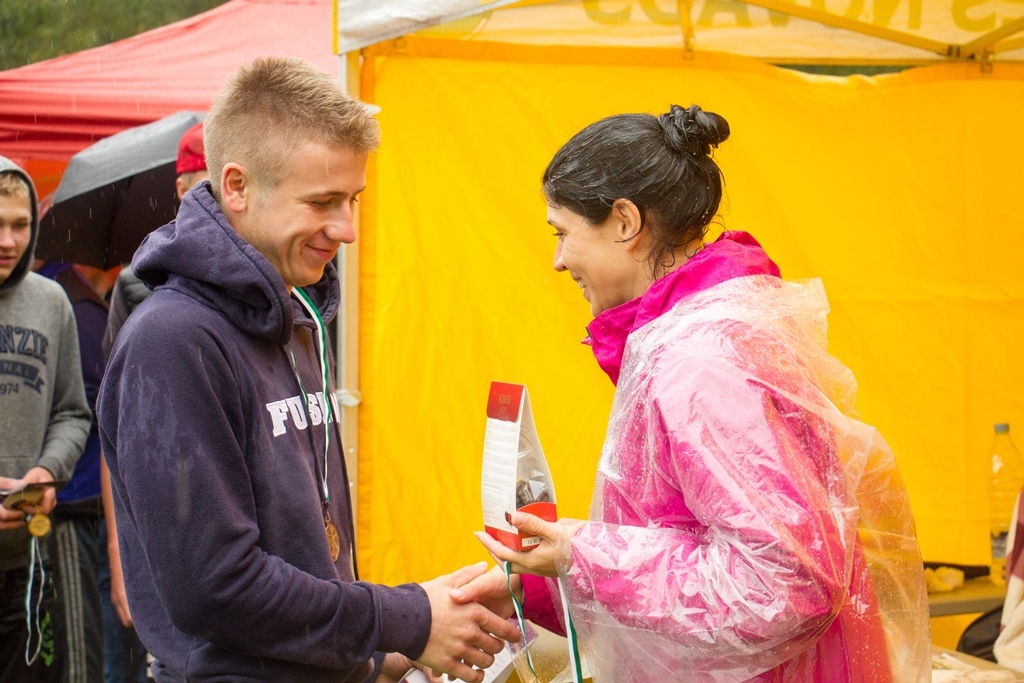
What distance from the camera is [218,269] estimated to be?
166 cm

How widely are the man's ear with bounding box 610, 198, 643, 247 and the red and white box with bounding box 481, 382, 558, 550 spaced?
0.33 meters

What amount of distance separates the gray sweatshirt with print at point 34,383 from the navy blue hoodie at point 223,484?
190 cm

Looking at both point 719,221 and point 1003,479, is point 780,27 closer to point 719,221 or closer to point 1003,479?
point 719,221

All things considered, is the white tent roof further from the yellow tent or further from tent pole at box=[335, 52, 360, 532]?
tent pole at box=[335, 52, 360, 532]

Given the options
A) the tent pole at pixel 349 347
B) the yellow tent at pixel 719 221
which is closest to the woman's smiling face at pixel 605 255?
the yellow tent at pixel 719 221

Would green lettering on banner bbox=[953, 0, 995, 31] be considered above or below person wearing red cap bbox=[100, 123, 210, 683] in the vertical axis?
above

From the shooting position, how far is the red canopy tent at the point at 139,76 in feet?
17.5

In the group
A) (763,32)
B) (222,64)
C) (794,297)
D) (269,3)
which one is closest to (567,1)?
(763,32)

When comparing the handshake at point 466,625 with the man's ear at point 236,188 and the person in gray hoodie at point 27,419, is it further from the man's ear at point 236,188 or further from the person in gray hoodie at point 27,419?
the person in gray hoodie at point 27,419

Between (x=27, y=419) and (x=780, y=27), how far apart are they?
3.18 m

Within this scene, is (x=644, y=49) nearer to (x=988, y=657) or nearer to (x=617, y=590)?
(x=988, y=657)

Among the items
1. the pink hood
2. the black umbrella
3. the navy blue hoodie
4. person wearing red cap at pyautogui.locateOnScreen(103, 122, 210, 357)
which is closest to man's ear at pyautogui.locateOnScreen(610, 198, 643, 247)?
the pink hood

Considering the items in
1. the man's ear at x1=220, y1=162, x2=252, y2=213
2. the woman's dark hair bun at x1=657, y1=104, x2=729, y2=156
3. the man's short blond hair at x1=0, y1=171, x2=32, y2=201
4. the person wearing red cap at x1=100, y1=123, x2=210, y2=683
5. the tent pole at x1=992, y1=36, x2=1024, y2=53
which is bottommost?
the person wearing red cap at x1=100, y1=123, x2=210, y2=683

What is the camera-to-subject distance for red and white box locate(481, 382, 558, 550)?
160 centimetres
